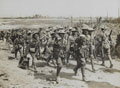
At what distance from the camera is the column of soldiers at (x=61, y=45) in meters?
4.84

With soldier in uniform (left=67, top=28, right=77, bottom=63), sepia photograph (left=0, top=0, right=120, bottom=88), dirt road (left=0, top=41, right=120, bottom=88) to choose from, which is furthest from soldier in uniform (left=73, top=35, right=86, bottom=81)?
soldier in uniform (left=67, top=28, right=77, bottom=63)

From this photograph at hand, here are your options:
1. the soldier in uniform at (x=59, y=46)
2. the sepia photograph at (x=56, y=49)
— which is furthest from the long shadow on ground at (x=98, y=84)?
the soldier in uniform at (x=59, y=46)

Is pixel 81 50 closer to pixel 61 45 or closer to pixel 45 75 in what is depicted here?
pixel 61 45

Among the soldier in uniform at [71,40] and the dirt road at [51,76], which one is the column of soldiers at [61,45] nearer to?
the soldier in uniform at [71,40]

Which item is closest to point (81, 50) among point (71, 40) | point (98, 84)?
point (98, 84)

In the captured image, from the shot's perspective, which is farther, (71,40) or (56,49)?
(71,40)

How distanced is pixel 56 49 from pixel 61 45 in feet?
0.44

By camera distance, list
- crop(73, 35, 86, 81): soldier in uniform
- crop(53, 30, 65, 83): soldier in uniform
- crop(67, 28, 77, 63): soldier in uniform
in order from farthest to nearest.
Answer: crop(67, 28, 77, 63): soldier in uniform < crop(73, 35, 86, 81): soldier in uniform < crop(53, 30, 65, 83): soldier in uniform

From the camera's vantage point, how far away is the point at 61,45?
188 inches

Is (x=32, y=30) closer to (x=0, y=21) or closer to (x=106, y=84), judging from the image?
(x=0, y=21)

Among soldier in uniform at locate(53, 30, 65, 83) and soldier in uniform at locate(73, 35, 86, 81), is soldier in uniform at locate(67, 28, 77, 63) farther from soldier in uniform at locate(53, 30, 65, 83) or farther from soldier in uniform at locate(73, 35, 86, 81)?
soldier in uniform at locate(53, 30, 65, 83)

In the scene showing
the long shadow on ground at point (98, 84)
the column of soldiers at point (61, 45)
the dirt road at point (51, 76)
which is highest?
the column of soldiers at point (61, 45)

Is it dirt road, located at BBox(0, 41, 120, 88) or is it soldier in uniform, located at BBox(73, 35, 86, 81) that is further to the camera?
soldier in uniform, located at BBox(73, 35, 86, 81)

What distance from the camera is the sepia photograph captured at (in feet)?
16.1
